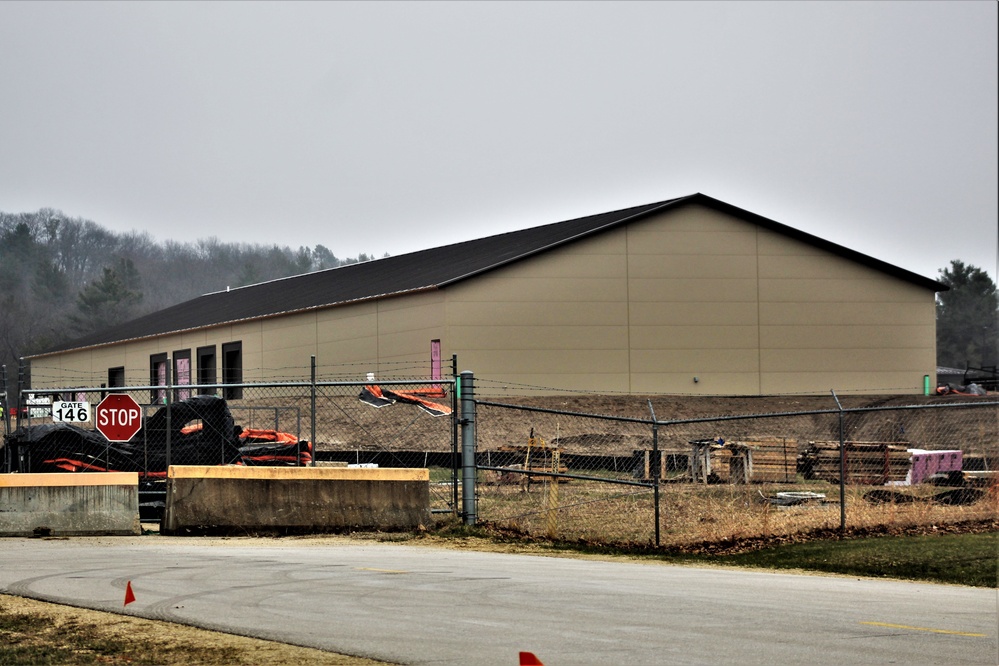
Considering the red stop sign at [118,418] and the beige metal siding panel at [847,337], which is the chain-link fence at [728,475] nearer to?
the beige metal siding panel at [847,337]

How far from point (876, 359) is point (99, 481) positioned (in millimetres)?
34779

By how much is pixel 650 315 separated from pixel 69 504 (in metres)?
29.1

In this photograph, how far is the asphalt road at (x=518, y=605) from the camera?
9117 millimetres

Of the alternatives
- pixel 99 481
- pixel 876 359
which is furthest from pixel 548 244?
pixel 99 481

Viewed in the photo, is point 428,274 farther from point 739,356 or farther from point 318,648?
point 318,648

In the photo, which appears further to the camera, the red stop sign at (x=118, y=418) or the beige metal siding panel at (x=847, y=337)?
the beige metal siding panel at (x=847, y=337)

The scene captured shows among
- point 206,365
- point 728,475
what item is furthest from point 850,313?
point 206,365

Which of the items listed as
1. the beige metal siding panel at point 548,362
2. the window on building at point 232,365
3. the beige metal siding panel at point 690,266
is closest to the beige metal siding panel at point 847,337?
the beige metal siding panel at point 690,266

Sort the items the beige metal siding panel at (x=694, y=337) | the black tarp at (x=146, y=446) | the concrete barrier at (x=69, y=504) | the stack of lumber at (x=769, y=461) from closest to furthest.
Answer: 1. the concrete barrier at (x=69, y=504)
2. the black tarp at (x=146, y=446)
3. the stack of lumber at (x=769, y=461)
4. the beige metal siding panel at (x=694, y=337)

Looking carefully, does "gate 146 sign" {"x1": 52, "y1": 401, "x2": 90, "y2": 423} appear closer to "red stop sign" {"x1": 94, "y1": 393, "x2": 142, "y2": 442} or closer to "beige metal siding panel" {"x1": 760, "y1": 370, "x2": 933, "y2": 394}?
"red stop sign" {"x1": 94, "y1": 393, "x2": 142, "y2": 442}

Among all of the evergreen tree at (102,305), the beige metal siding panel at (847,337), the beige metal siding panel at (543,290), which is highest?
the evergreen tree at (102,305)

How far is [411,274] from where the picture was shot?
4944 cm

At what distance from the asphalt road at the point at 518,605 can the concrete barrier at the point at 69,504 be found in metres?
1.96

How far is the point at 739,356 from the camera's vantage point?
4566 cm
